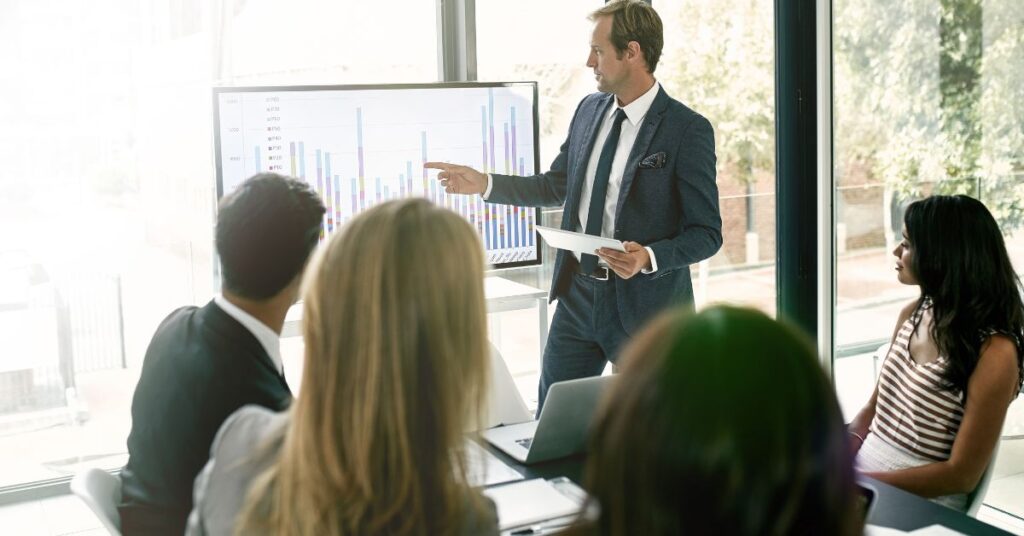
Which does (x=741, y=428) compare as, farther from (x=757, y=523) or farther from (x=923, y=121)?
(x=923, y=121)

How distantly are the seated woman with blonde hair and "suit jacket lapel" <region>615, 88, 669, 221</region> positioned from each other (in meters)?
1.95

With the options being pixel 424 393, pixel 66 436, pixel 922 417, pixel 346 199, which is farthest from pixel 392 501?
pixel 66 436

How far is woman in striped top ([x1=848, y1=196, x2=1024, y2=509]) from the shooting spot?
2.19 meters

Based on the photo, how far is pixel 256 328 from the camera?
166 centimetres

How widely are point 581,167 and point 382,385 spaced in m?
2.21

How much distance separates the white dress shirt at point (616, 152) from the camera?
3.21 meters

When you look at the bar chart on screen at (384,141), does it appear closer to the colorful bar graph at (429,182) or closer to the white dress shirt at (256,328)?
the colorful bar graph at (429,182)

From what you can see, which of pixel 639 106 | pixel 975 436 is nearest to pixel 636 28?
pixel 639 106

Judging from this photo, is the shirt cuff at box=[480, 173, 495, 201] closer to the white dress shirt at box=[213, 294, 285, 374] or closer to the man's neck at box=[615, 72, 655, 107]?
the man's neck at box=[615, 72, 655, 107]

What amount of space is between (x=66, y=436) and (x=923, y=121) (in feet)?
10.9

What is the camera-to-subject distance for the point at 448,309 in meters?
1.18

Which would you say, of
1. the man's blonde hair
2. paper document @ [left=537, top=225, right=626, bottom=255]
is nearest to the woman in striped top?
paper document @ [left=537, top=225, right=626, bottom=255]

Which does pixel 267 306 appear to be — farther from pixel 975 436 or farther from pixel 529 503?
pixel 975 436

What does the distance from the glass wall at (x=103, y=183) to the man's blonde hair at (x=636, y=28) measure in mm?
1133
